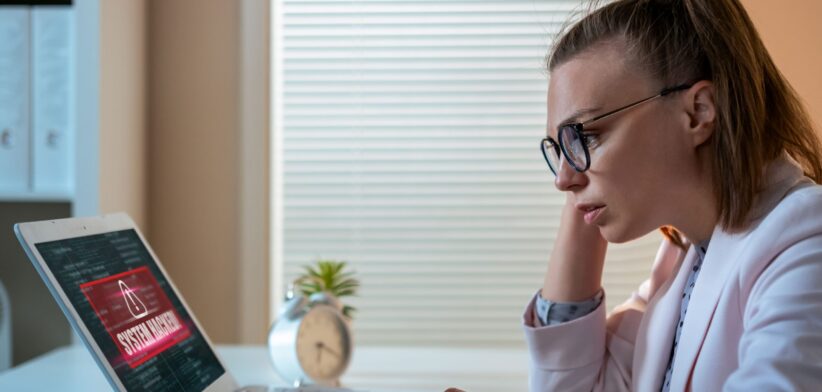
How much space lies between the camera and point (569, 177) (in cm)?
114

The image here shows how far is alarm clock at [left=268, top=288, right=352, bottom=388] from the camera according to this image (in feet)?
5.87

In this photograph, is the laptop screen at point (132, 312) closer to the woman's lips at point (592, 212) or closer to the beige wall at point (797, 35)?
the woman's lips at point (592, 212)

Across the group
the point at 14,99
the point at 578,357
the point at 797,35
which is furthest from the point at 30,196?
the point at 797,35

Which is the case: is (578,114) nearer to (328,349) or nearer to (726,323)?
(726,323)

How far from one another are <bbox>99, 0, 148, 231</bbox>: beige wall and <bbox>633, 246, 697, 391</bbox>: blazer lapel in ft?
4.99

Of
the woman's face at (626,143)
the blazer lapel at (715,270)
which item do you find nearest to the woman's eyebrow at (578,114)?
the woman's face at (626,143)

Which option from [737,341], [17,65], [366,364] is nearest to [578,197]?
[737,341]

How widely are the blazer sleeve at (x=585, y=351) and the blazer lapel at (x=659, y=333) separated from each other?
7 cm

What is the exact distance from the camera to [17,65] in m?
2.25

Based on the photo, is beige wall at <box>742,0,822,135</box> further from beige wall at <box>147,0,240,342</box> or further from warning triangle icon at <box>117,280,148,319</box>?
warning triangle icon at <box>117,280,148,319</box>

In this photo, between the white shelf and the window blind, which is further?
the window blind

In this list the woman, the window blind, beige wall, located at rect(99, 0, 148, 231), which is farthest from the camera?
the window blind

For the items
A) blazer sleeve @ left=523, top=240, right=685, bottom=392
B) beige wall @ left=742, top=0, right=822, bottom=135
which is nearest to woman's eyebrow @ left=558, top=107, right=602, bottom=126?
blazer sleeve @ left=523, top=240, right=685, bottom=392

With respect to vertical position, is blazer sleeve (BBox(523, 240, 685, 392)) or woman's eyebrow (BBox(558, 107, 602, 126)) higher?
woman's eyebrow (BBox(558, 107, 602, 126))
